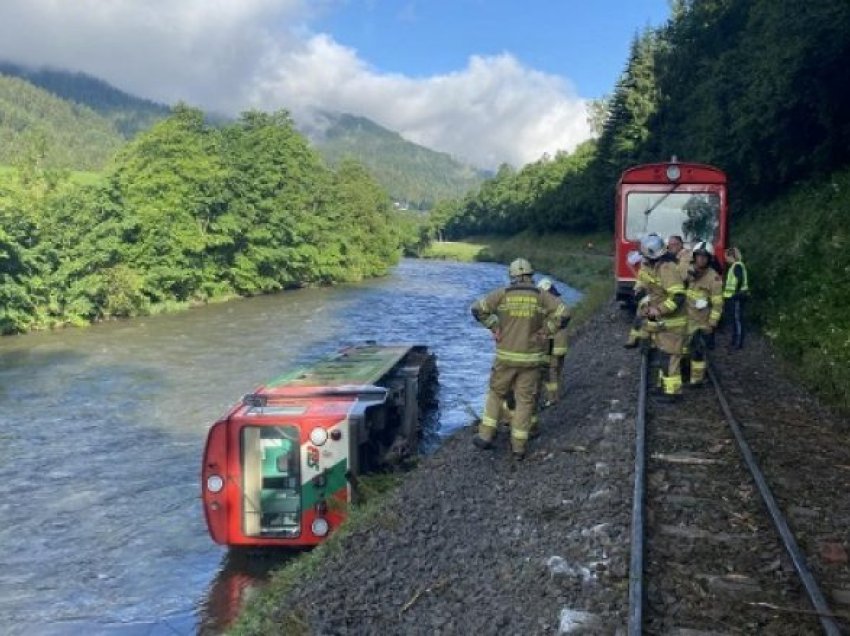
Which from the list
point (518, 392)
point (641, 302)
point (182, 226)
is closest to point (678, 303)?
point (641, 302)

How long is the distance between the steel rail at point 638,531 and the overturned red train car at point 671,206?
27.4ft

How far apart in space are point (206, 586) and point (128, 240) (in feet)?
117

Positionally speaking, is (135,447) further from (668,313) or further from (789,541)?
(789,541)

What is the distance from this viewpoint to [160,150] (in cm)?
4719

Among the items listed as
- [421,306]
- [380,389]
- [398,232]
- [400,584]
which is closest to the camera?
[400,584]

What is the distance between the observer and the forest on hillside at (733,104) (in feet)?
72.7

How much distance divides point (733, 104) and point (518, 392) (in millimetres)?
25015

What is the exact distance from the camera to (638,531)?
21.8ft

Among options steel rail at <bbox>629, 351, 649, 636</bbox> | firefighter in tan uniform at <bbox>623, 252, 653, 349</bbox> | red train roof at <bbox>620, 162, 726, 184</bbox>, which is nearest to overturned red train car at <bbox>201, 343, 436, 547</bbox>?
steel rail at <bbox>629, 351, 649, 636</bbox>

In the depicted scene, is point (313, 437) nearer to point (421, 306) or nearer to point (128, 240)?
point (421, 306)

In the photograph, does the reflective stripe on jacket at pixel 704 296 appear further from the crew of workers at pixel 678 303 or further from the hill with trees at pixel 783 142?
the hill with trees at pixel 783 142

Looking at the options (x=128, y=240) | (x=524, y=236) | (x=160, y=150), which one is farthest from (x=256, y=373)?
(x=524, y=236)

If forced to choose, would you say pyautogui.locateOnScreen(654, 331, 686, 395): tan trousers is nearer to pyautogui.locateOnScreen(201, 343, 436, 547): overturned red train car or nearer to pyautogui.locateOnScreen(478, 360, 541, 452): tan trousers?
pyautogui.locateOnScreen(478, 360, 541, 452): tan trousers

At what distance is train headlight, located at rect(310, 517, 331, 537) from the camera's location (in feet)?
33.6
